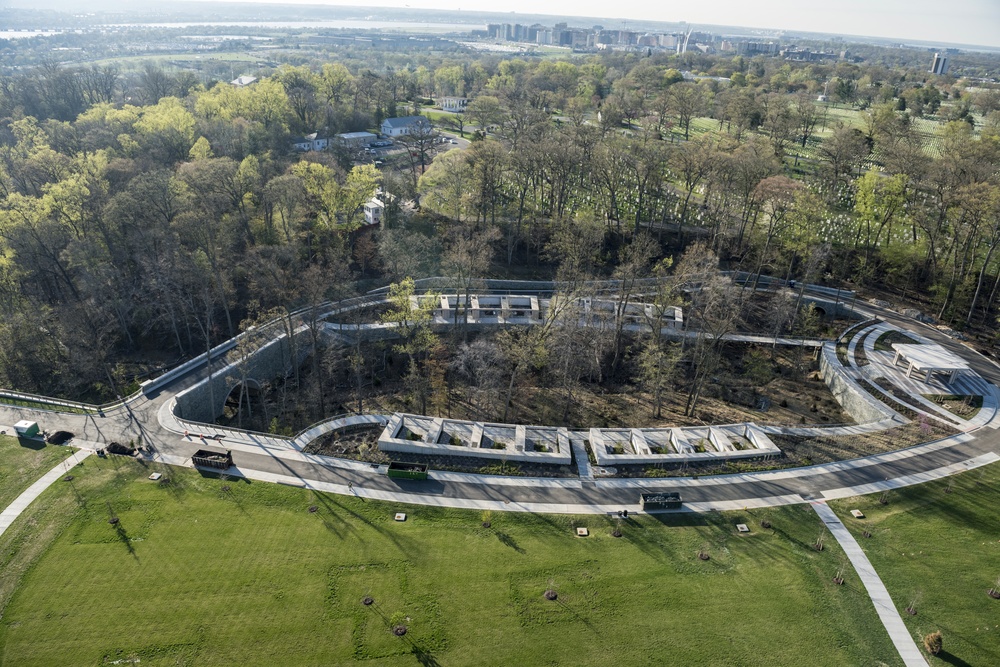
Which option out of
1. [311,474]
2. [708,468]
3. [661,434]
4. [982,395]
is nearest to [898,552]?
[708,468]

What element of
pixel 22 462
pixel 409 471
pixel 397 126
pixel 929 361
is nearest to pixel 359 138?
pixel 397 126

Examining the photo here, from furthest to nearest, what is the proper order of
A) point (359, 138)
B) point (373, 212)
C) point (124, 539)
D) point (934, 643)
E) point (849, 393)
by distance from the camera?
1. point (359, 138)
2. point (373, 212)
3. point (849, 393)
4. point (124, 539)
5. point (934, 643)

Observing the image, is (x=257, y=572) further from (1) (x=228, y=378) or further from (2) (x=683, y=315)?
(2) (x=683, y=315)

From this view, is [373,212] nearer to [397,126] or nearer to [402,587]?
[397,126]

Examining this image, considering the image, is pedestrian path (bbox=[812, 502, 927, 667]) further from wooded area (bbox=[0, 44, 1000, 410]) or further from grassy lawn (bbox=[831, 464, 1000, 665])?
wooded area (bbox=[0, 44, 1000, 410])

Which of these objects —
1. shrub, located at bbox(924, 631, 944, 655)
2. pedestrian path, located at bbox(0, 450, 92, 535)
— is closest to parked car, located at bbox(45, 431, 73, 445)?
pedestrian path, located at bbox(0, 450, 92, 535)

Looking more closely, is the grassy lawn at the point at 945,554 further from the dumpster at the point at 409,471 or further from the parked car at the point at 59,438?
the parked car at the point at 59,438
